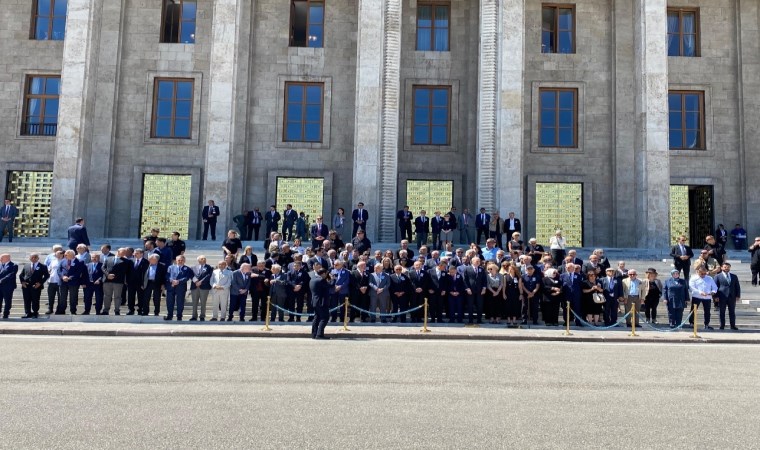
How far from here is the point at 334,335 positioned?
13.9 meters

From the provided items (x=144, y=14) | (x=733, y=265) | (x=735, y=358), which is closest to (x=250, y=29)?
(x=144, y=14)

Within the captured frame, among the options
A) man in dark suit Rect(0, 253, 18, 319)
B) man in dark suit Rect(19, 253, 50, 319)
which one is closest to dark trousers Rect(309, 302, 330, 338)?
man in dark suit Rect(19, 253, 50, 319)

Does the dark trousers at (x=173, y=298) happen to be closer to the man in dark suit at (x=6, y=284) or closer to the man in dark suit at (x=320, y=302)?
the man in dark suit at (x=6, y=284)

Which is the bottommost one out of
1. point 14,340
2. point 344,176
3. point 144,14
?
point 14,340

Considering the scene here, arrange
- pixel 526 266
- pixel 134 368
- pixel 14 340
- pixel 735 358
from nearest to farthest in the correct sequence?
pixel 134 368 < pixel 735 358 < pixel 14 340 < pixel 526 266

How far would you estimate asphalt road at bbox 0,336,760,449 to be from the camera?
18.4 feet

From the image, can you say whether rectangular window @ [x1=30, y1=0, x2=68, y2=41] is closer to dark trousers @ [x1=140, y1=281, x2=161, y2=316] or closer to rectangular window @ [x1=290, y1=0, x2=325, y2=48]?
rectangular window @ [x1=290, y1=0, x2=325, y2=48]

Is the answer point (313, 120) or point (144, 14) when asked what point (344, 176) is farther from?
point (144, 14)

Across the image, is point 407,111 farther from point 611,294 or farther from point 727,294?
point 727,294

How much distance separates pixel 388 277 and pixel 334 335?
2.77 meters

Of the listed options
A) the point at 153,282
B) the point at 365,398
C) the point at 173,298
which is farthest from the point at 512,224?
the point at 365,398

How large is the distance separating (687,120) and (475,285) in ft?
58.0

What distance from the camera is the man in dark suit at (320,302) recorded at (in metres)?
13.3

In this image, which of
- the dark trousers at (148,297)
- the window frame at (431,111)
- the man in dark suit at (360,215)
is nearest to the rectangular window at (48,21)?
the window frame at (431,111)
